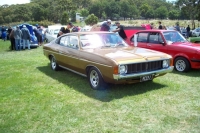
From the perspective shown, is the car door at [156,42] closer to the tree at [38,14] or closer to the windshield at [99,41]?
the windshield at [99,41]

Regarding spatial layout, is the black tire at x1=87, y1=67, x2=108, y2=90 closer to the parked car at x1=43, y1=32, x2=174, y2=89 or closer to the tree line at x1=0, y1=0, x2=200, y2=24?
the parked car at x1=43, y1=32, x2=174, y2=89

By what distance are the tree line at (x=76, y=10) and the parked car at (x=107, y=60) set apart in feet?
134

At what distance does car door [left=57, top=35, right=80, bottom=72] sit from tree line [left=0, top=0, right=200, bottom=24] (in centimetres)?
4089

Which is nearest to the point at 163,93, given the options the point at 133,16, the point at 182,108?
the point at 182,108

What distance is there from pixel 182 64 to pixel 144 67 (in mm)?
2729

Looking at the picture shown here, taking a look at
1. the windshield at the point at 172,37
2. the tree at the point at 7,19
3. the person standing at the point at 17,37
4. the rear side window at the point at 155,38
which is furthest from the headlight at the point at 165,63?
the tree at the point at 7,19

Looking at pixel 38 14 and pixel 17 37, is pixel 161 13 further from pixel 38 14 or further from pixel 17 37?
pixel 17 37

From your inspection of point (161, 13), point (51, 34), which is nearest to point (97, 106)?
point (51, 34)

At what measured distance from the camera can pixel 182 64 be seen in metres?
7.34

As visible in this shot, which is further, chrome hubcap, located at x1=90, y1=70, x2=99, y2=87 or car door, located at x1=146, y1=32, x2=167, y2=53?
car door, located at x1=146, y1=32, x2=167, y2=53

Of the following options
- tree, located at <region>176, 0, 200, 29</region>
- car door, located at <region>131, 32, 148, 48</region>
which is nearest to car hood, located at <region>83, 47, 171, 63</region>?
car door, located at <region>131, 32, 148, 48</region>

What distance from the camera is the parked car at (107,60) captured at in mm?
5008

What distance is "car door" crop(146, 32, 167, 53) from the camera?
304 inches

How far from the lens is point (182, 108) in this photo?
14.4 ft
